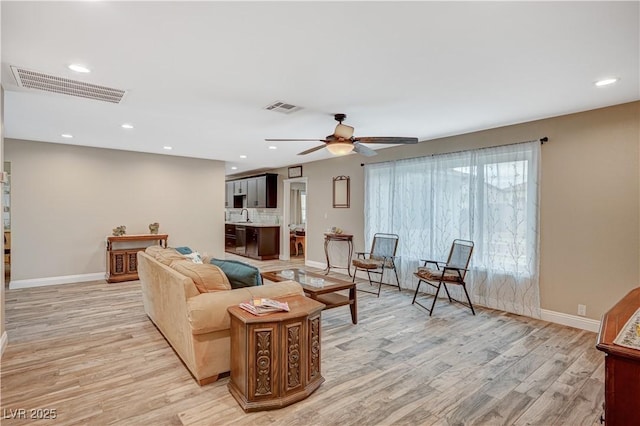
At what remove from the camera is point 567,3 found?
1.74 meters

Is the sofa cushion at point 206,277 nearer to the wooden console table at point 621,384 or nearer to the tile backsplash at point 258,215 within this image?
the wooden console table at point 621,384

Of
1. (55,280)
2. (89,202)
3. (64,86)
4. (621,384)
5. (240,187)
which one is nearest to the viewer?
(621,384)

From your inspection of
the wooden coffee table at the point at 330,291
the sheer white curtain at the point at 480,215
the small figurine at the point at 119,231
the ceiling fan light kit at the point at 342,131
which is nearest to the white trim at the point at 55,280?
the small figurine at the point at 119,231

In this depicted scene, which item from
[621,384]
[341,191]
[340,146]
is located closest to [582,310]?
[621,384]

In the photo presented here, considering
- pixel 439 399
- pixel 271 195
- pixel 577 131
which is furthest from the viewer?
pixel 271 195

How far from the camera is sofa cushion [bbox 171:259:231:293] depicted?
100 inches

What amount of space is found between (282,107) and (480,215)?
118 inches

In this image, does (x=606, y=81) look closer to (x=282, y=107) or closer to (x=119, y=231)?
(x=282, y=107)

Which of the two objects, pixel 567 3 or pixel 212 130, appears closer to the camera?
pixel 567 3

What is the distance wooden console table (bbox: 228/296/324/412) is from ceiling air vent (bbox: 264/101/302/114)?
82.5 inches

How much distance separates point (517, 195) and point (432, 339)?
7.09 feet

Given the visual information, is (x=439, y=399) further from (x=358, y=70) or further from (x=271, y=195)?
(x=271, y=195)

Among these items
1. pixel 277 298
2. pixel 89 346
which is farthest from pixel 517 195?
pixel 89 346

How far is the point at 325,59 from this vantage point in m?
2.38
